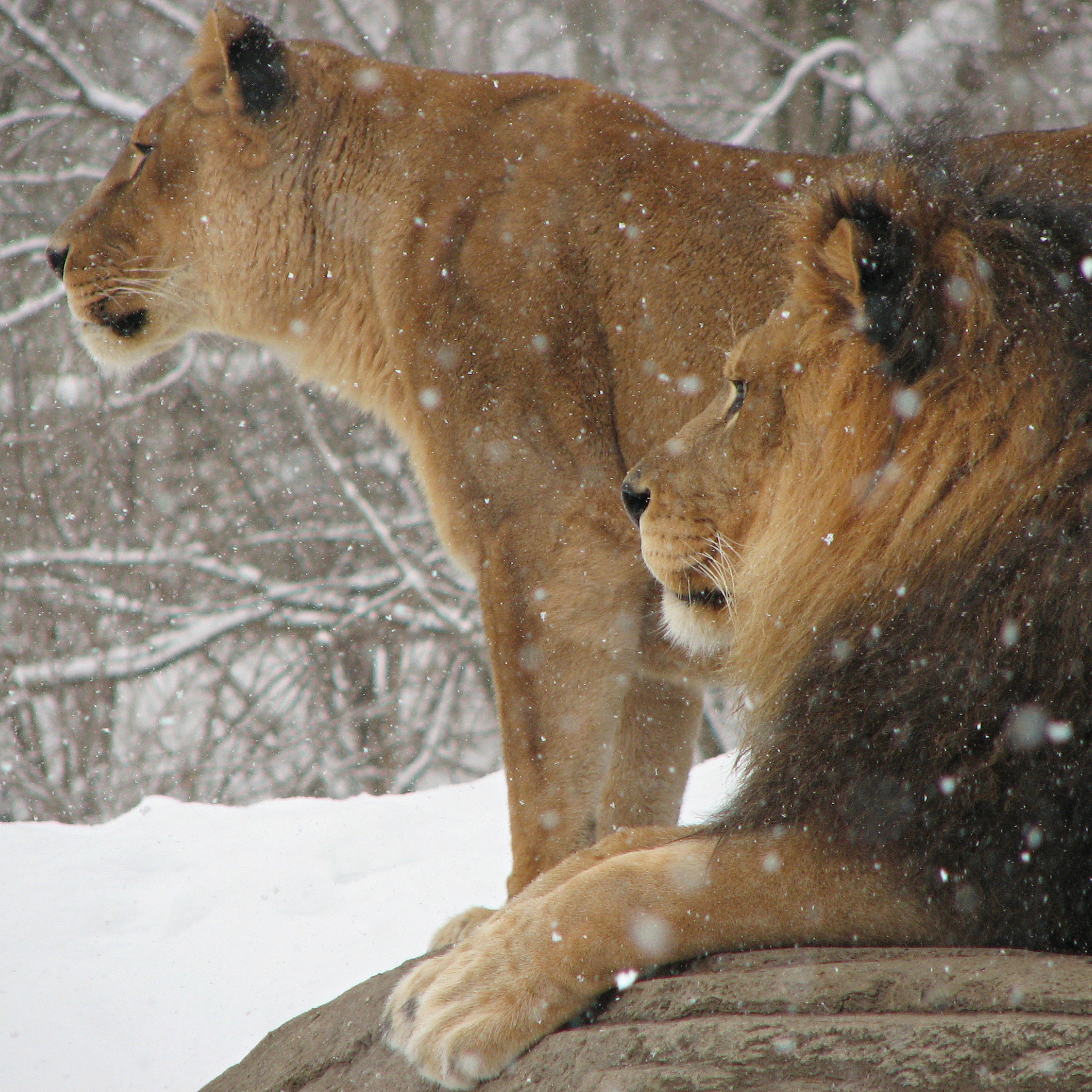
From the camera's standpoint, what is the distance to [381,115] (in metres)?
3.82

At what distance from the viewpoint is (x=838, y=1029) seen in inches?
64.3

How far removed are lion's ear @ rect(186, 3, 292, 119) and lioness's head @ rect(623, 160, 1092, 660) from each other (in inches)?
86.8

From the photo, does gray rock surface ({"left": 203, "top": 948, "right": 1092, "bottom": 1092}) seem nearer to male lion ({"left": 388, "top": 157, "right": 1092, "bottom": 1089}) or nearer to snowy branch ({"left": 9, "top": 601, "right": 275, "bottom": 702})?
male lion ({"left": 388, "top": 157, "right": 1092, "bottom": 1089})

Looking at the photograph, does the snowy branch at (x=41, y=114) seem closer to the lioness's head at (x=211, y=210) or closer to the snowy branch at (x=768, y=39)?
the snowy branch at (x=768, y=39)

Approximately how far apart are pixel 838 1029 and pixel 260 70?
3321 millimetres

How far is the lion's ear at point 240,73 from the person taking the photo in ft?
12.5

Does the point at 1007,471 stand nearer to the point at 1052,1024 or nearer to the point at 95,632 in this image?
the point at 1052,1024

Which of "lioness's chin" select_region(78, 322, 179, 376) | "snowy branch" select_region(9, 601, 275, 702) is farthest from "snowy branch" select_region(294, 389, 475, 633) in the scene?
"lioness's chin" select_region(78, 322, 179, 376)

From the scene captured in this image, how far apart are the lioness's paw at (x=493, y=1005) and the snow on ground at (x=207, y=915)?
0.59 metres

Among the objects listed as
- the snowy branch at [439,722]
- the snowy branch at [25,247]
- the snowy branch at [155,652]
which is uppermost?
the snowy branch at [25,247]

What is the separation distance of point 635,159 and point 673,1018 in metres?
2.45

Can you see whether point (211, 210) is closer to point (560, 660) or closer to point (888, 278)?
point (560, 660)

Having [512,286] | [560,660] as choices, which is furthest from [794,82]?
[560,660]

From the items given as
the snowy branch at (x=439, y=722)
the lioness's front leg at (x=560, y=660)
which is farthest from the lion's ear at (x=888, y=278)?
the snowy branch at (x=439, y=722)
